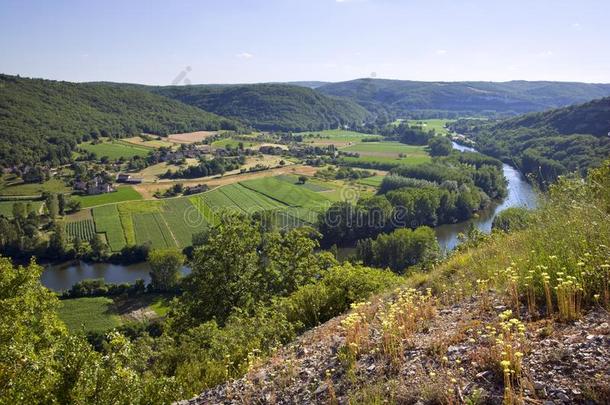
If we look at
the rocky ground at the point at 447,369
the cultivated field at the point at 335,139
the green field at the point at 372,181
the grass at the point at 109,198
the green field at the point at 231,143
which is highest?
the rocky ground at the point at 447,369

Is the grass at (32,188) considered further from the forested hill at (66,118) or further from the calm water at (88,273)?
the calm water at (88,273)

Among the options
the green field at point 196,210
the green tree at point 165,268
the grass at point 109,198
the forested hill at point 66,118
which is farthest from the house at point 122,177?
the green tree at point 165,268

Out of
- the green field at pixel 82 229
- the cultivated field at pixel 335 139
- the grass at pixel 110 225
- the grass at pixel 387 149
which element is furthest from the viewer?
the cultivated field at pixel 335 139

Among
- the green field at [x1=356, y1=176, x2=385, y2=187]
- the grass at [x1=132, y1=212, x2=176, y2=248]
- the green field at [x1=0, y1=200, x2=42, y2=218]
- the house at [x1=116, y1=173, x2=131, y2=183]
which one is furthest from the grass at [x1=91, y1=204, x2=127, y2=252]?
the green field at [x1=356, y1=176, x2=385, y2=187]

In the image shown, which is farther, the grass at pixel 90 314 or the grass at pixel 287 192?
the grass at pixel 287 192

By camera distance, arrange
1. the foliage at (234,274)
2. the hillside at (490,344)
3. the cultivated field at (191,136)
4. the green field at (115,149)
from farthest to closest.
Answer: the cultivated field at (191,136)
the green field at (115,149)
the foliage at (234,274)
the hillside at (490,344)

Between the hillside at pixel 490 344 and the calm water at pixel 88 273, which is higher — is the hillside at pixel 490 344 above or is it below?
above

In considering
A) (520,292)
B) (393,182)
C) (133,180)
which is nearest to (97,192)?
(133,180)

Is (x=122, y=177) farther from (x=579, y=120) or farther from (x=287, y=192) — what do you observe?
(x=579, y=120)
